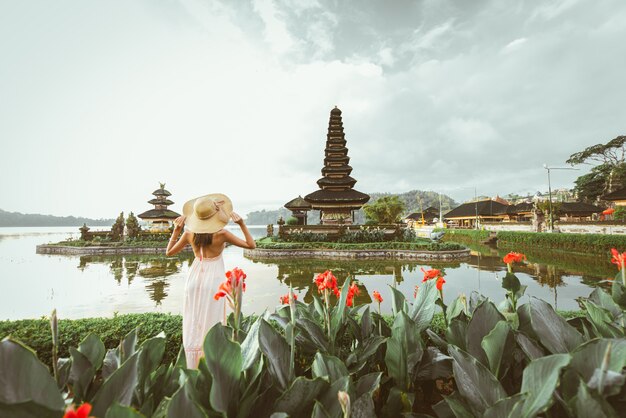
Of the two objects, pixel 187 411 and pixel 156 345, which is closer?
pixel 187 411

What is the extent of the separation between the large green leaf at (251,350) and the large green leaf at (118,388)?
42 centimetres

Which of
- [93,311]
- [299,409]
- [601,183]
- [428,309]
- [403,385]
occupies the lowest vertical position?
[93,311]

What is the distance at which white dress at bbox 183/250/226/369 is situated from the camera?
107 inches

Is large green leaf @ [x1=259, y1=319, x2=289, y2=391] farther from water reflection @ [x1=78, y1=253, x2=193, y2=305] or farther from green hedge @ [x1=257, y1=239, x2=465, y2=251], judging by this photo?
green hedge @ [x1=257, y1=239, x2=465, y2=251]

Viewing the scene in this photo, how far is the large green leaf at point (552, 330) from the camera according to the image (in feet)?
4.59

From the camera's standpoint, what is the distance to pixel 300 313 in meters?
2.39

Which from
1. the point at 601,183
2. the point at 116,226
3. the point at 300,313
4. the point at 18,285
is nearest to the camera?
the point at 300,313

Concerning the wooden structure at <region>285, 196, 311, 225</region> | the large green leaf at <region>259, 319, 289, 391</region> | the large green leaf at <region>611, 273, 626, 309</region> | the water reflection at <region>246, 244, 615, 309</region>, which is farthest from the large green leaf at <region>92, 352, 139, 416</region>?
the wooden structure at <region>285, 196, 311, 225</region>

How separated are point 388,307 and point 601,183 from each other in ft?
172

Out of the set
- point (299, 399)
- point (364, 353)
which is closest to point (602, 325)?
point (364, 353)

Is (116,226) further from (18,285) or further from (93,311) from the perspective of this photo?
(93,311)

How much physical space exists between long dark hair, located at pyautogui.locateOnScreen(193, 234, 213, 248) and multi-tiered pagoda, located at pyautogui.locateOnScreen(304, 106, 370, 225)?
21194 millimetres

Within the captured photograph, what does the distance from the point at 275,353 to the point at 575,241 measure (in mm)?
22276

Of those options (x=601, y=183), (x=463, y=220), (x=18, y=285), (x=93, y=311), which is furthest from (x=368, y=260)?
(x=601, y=183)
